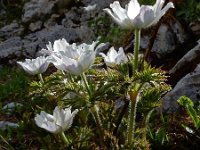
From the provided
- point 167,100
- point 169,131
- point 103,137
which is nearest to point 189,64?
point 167,100

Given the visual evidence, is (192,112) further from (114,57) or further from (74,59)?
(74,59)

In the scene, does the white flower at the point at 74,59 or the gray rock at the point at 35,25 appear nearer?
the white flower at the point at 74,59

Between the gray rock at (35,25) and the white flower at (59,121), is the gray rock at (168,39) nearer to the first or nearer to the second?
the gray rock at (35,25)

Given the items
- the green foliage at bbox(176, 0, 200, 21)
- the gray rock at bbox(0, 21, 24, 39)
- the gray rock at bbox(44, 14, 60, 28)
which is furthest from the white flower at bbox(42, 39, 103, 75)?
the gray rock at bbox(0, 21, 24, 39)

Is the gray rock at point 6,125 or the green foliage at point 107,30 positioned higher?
the green foliage at point 107,30

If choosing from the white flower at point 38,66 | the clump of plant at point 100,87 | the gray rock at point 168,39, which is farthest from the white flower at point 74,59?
the gray rock at point 168,39

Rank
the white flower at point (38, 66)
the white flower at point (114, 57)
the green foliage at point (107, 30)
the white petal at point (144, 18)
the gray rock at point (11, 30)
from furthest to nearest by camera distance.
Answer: the gray rock at point (11, 30)
the green foliage at point (107, 30)
the white flower at point (38, 66)
the white flower at point (114, 57)
the white petal at point (144, 18)

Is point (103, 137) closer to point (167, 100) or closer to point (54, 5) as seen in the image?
point (167, 100)

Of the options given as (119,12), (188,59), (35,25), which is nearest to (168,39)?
(188,59)
